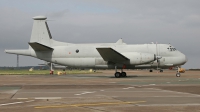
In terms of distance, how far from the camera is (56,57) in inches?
1411

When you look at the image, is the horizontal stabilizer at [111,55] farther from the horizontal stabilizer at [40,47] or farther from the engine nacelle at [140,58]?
the horizontal stabilizer at [40,47]

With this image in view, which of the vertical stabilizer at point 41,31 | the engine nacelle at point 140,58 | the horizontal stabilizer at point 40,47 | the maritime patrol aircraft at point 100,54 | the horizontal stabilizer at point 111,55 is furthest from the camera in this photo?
the vertical stabilizer at point 41,31

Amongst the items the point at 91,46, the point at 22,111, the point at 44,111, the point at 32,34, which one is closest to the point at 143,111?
the point at 44,111

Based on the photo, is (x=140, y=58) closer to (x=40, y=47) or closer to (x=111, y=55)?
(x=111, y=55)

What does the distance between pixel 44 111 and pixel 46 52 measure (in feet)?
92.4

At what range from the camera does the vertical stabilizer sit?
3725cm

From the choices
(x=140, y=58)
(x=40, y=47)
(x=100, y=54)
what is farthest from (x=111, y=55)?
(x=40, y=47)

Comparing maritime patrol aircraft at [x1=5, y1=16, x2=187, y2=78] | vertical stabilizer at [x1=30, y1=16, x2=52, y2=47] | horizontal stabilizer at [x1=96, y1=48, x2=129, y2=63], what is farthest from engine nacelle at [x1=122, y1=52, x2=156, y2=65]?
vertical stabilizer at [x1=30, y1=16, x2=52, y2=47]

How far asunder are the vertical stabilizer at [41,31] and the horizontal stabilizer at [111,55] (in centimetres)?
948

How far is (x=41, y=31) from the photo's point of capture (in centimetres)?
3734

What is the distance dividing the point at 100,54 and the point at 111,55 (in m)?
1.36

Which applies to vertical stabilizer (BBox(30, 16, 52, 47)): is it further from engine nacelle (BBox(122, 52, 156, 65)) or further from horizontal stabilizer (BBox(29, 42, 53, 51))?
engine nacelle (BBox(122, 52, 156, 65))

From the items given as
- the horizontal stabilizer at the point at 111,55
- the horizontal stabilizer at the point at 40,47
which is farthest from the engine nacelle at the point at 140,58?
the horizontal stabilizer at the point at 40,47

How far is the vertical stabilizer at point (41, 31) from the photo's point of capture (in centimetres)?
3725
